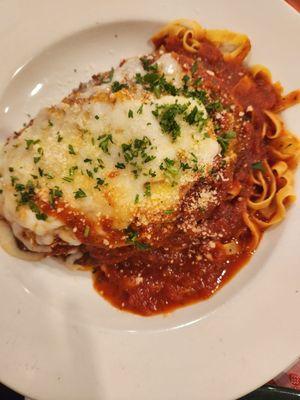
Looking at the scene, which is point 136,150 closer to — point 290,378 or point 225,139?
point 225,139

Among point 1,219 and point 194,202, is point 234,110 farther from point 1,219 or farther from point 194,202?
point 1,219

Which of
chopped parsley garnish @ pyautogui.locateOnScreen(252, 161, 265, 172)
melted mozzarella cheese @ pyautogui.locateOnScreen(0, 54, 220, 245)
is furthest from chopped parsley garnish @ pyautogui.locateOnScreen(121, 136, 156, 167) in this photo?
chopped parsley garnish @ pyautogui.locateOnScreen(252, 161, 265, 172)

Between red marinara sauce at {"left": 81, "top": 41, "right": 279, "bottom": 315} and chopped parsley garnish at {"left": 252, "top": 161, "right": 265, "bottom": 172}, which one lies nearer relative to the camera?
red marinara sauce at {"left": 81, "top": 41, "right": 279, "bottom": 315}

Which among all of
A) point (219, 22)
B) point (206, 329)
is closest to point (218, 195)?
point (206, 329)

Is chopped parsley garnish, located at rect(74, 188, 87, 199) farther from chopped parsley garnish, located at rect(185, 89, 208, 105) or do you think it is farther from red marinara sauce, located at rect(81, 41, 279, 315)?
chopped parsley garnish, located at rect(185, 89, 208, 105)

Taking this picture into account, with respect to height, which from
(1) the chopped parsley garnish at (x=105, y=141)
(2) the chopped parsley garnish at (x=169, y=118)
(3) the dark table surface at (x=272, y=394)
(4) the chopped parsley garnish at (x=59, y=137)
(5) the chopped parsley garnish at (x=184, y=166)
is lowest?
(3) the dark table surface at (x=272, y=394)

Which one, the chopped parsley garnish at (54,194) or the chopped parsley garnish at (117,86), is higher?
the chopped parsley garnish at (117,86)

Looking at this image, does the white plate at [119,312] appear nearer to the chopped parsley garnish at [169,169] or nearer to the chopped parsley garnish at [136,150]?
the chopped parsley garnish at [169,169]

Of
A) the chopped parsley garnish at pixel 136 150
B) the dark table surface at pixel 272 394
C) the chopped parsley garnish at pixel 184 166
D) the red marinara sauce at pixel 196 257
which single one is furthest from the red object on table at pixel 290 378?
the chopped parsley garnish at pixel 136 150

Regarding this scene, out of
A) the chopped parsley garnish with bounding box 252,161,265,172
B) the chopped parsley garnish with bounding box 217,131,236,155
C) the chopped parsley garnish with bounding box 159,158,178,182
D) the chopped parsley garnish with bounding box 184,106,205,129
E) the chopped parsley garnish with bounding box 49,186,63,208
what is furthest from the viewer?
the chopped parsley garnish with bounding box 252,161,265,172
